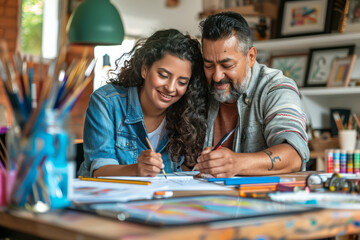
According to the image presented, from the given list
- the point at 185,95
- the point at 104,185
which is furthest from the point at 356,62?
the point at 104,185

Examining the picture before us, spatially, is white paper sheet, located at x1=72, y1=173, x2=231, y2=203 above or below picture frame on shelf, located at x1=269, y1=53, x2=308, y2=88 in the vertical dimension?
above

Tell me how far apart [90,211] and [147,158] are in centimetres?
73

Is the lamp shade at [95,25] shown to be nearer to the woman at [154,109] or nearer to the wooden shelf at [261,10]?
the woman at [154,109]

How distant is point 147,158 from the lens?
1612mm

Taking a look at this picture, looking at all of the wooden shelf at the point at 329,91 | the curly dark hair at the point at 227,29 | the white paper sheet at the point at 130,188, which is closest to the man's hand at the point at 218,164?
the white paper sheet at the point at 130,188

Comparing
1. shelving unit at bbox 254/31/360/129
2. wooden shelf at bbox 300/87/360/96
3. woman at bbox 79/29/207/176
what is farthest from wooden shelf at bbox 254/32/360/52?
woman at bbox 79/29/207/176

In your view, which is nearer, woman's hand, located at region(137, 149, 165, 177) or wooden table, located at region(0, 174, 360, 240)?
wooden table, located at region(0, 174, 360, 240)

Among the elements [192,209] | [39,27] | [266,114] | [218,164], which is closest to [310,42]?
[266,114]

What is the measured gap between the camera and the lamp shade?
3.25 metres

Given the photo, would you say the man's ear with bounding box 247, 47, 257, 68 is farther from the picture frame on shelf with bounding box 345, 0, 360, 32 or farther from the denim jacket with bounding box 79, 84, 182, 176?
the picture frame on shelf with bounding box 345, 0, 360, 32

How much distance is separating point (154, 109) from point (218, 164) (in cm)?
65

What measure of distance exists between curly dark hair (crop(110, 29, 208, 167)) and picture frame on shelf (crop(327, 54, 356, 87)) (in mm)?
1819

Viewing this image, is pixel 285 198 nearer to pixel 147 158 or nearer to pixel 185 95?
pixel 147 158

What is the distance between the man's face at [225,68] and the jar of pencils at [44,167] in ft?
4.02
